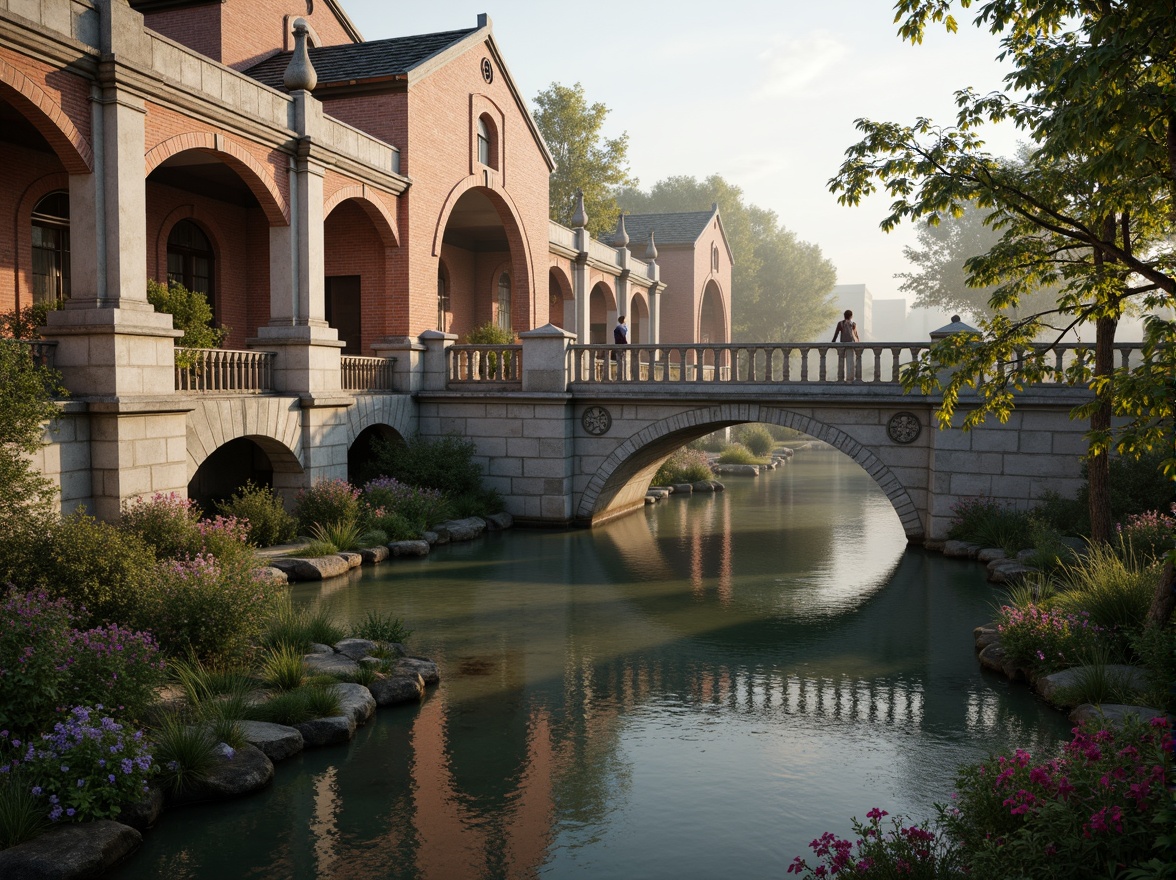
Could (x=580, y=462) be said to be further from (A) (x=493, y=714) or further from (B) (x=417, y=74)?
(A) (x=493, y=714)

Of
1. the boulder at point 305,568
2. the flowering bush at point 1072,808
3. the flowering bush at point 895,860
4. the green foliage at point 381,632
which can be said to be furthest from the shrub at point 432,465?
the flowering bush at point 895,860

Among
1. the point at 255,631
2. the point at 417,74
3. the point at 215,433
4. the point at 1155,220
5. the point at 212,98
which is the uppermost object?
the point at 417,74

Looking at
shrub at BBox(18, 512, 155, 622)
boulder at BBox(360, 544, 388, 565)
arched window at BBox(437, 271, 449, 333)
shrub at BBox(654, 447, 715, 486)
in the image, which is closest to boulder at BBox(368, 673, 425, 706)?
shrub at BBox(18, 512, 155, 622)

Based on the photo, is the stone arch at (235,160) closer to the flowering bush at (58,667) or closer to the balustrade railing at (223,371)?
the balustrade railing at (223,371)

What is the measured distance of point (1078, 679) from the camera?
862 centimetres

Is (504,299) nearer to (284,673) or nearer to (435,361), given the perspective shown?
(435,361)

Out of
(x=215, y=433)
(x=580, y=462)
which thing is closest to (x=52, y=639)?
(x=215, y=433)

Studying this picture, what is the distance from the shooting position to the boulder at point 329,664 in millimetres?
9219

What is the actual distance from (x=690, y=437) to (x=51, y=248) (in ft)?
40.5

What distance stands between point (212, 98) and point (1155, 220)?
484 inches

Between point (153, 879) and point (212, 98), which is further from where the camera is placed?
point (212, 98)

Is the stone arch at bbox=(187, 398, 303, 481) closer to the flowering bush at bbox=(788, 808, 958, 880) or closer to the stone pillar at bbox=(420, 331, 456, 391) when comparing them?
the stone pillar at bbox=(420, 331, 456, 391)

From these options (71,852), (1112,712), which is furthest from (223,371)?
(1112,712)

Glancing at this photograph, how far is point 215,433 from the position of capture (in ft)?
47.0
